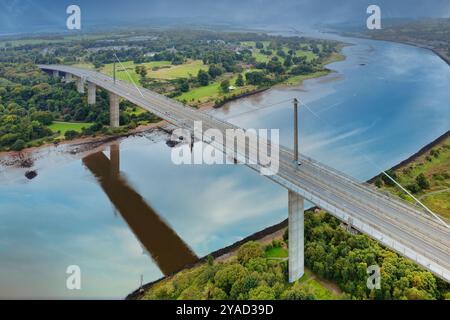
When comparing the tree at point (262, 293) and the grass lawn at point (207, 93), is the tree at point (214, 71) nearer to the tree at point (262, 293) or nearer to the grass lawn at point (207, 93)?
the grass lawn at point (207, 93)

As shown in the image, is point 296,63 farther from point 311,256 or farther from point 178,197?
point 311,256

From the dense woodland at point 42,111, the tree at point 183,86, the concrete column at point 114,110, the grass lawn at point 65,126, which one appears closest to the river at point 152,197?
the concrete column at point 114,110

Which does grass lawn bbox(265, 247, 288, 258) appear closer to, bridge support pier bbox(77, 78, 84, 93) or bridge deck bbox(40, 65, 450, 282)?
bridge deck bbox(40, 65, 450, 282)

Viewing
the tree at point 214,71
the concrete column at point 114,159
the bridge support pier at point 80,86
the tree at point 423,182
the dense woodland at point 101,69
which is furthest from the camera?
the tree at point 214,71

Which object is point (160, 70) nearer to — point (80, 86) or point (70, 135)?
point (80, 86)

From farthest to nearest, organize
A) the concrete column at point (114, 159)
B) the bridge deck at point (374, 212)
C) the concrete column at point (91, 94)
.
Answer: the concrete column at point (91, 94), the concrete column at point (114, 159), the bridge deck at point (374, 212)

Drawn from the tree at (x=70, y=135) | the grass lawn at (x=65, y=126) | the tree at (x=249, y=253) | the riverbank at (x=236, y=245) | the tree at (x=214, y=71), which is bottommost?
the riverbank at (x=236, y=245)
